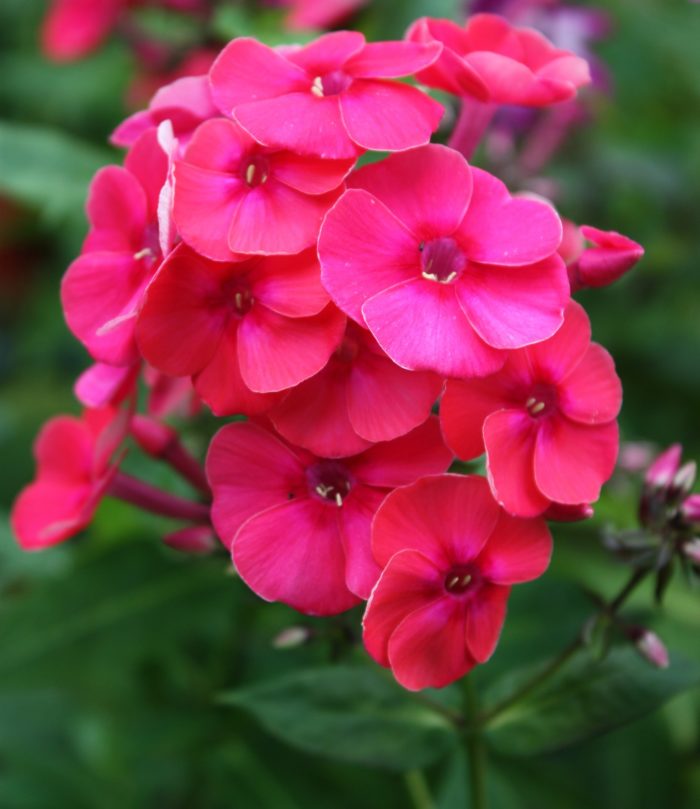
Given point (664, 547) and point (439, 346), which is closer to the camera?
point (439, 346)

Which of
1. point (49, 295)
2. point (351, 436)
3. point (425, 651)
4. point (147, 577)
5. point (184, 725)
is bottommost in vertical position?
point (49, 295)

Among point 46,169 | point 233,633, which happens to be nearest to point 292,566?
point 233,633

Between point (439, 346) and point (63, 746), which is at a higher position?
point (439, 346)

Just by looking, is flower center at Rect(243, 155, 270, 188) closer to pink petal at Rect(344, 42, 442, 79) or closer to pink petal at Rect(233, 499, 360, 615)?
pink petal at Rect(344, 42, 442, 79)

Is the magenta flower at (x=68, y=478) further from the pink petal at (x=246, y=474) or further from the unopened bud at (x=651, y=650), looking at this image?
the unopened bud at (x=651, y=650)

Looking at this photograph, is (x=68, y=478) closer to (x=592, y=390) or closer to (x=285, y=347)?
(x=285, y=347)

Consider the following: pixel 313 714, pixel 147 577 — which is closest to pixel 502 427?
pixel 313 714

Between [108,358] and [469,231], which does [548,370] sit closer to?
[469,231]
